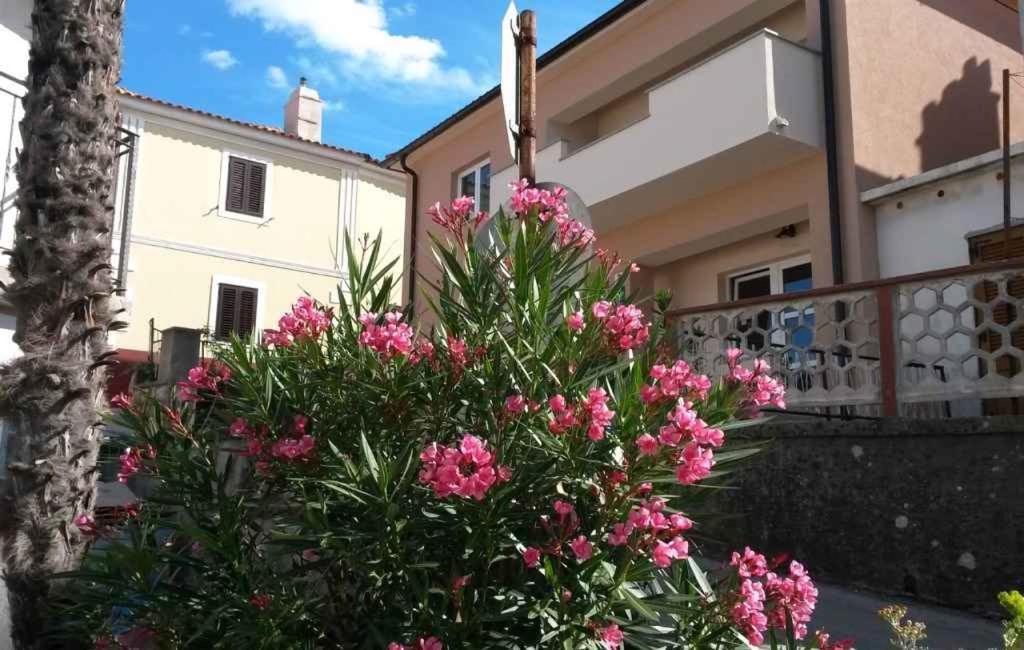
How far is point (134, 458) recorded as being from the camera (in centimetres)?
294

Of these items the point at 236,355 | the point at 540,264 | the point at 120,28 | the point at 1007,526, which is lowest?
the point at 1007,526

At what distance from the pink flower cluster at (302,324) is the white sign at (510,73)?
1741mm

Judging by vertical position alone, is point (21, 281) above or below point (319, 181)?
below

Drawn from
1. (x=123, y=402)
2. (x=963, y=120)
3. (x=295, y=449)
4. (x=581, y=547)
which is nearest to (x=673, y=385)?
(x=581, y=547)

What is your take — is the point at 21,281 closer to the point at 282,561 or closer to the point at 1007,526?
the point at 282,561

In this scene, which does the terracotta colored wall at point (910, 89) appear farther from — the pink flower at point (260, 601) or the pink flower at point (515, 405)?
the pink flower at point (260, 601)

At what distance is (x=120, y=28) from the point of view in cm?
415

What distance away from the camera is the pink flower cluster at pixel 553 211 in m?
2.86

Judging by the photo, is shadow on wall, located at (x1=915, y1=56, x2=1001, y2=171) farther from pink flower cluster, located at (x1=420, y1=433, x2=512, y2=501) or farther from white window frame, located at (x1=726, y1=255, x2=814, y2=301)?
pink flower cluster, located at (x1=420, y1=433, x2=512, y2=501)

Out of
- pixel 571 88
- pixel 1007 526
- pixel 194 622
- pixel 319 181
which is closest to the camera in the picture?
pixel 194 622

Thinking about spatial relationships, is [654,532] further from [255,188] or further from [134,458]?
[255,188]

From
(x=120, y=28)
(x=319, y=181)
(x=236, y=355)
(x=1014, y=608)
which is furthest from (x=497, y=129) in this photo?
(x=1014, y=608)

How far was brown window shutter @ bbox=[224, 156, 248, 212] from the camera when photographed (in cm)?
2108

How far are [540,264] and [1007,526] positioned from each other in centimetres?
418
